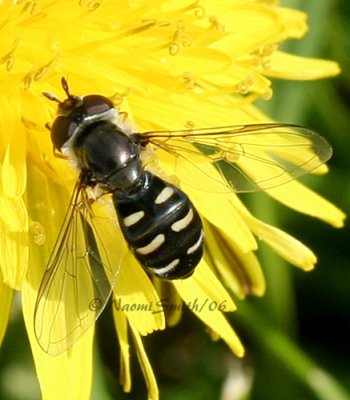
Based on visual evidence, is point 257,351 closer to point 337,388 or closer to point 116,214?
point 337,388

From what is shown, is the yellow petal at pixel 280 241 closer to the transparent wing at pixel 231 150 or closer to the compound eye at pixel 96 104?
the transparent wing at pixel 231 150

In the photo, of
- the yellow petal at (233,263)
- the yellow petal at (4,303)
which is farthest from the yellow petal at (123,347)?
the yellow petal at (233,263)

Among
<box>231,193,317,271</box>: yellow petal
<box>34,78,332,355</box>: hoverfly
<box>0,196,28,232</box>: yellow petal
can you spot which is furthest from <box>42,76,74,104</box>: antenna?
<box>231,193,317,271</box>: yellow petal

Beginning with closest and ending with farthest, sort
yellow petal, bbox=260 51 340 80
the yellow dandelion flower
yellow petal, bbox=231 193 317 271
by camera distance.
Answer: the yellow dandelion flower → yellow petal, bbox=231 193 317 271 → yellow petal, bbox=260 51 340 80

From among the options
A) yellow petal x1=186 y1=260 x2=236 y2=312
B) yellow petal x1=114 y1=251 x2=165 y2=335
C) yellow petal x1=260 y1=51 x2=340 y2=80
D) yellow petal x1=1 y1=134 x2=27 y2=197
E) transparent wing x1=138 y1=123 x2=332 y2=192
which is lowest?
yellow petal x1=186 y1=260 x2=236 y2=312

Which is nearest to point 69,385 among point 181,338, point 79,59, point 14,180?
point 14,180

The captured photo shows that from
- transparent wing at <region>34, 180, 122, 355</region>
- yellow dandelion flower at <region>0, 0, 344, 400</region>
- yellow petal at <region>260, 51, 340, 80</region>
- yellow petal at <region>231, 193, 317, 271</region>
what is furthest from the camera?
yellow petal at <region>260, 51, 340, 80</region>

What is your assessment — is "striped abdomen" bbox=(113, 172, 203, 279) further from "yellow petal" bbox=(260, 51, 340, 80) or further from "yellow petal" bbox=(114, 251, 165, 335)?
"yellow petal" bbox=(260, 51, 340, 80)

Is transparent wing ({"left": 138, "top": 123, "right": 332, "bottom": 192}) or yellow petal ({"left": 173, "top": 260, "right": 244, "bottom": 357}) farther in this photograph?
yellow petal ({"left": 173, "top": 260, "right": 244, "bottom": 357})
